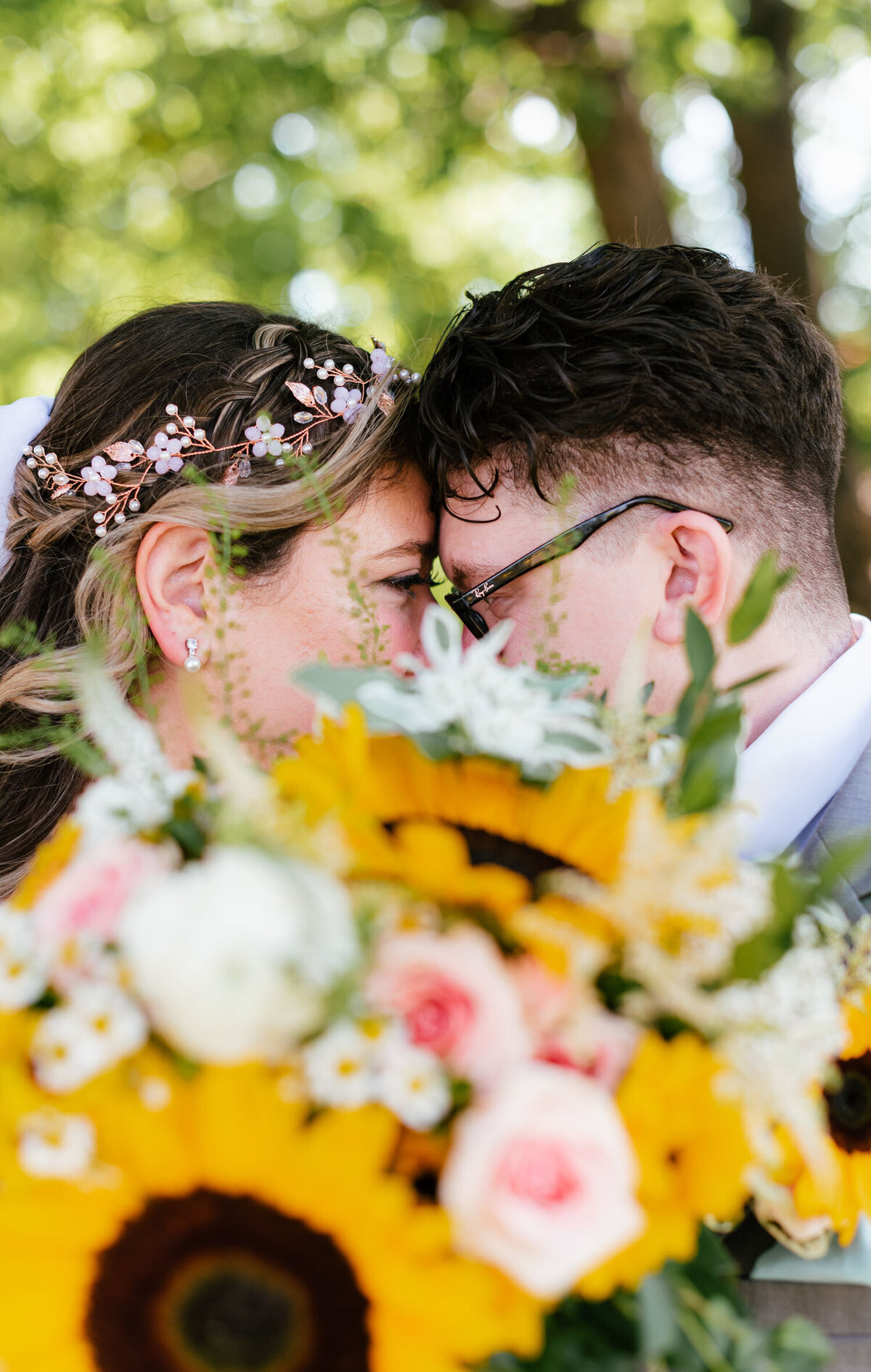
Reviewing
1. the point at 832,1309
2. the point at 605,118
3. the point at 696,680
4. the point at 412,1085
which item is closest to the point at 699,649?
the point at 696,680

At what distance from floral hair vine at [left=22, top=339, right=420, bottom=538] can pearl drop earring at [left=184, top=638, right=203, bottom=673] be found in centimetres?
35

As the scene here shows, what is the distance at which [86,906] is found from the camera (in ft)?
3.60

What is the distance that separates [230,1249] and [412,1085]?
0.26 m

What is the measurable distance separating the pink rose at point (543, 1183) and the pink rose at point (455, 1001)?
3 centimetres

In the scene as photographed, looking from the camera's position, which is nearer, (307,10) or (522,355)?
(522,355)

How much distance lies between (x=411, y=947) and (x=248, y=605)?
5.88 feet

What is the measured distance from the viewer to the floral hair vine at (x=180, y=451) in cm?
273

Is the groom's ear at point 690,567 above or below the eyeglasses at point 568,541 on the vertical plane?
below

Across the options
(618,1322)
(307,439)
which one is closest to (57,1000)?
(618,1322)

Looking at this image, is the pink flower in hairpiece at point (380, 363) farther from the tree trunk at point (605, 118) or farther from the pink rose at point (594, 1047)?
the tree trunk at point (605, 118)

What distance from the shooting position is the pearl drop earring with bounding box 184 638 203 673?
259 centimetres

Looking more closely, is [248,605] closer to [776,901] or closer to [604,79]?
[776,901]

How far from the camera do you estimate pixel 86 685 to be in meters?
→ 1.23

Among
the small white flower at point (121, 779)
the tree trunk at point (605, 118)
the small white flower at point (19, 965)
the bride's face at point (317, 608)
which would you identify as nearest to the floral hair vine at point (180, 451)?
the bride's face at point (317, 608)
